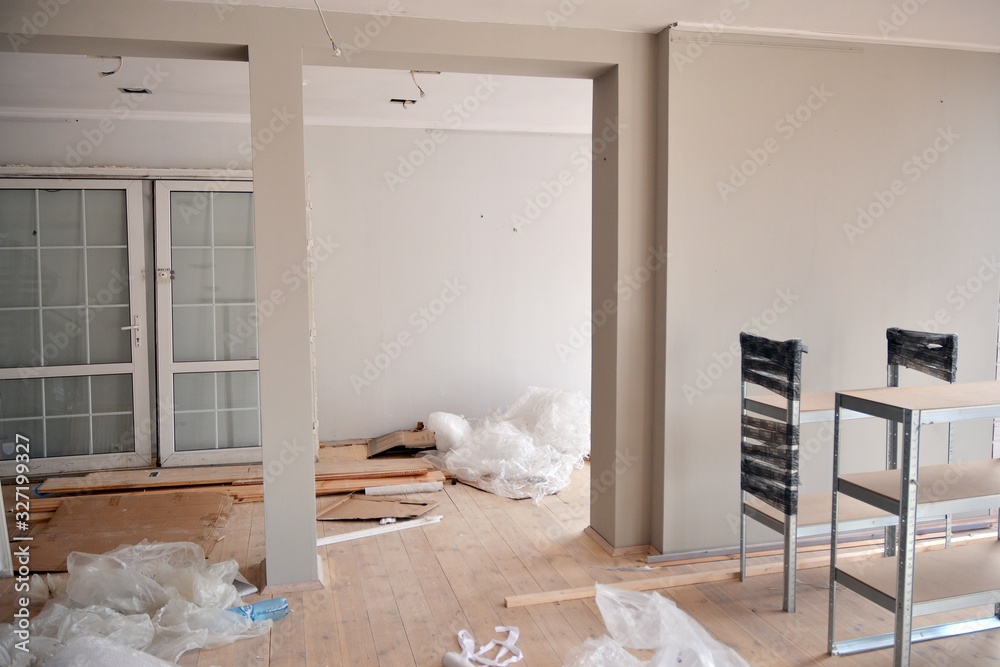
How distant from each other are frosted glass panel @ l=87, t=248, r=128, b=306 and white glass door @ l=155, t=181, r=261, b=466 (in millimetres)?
261

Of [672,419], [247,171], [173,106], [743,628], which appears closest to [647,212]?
[672,419]

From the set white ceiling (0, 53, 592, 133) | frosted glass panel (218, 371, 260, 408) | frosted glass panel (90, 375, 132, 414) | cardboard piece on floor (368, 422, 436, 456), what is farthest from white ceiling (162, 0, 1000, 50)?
frosted glass panel (90, 375, 132, 414)

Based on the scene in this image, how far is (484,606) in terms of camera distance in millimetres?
3031

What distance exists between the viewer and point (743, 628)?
2814 millimetres

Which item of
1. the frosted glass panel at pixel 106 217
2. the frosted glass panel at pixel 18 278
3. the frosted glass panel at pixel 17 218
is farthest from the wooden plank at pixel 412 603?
the frosted glass panel at pixel 17 218

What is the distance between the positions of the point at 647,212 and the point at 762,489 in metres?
1.35

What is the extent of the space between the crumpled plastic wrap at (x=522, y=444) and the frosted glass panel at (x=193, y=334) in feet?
5.57

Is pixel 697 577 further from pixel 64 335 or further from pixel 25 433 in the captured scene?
pixel 25 433

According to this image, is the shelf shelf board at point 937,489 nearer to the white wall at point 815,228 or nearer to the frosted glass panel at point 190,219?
the white wall at point 815,228

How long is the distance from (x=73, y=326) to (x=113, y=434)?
0.81 m

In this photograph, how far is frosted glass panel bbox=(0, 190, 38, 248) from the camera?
4969 millimetres

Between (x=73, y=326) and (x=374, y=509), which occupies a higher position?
(x=73, y=326)

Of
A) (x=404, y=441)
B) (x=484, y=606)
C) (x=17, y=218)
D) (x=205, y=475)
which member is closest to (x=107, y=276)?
(x=17, y=218)

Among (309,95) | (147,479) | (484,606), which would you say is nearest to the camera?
(484,606)
